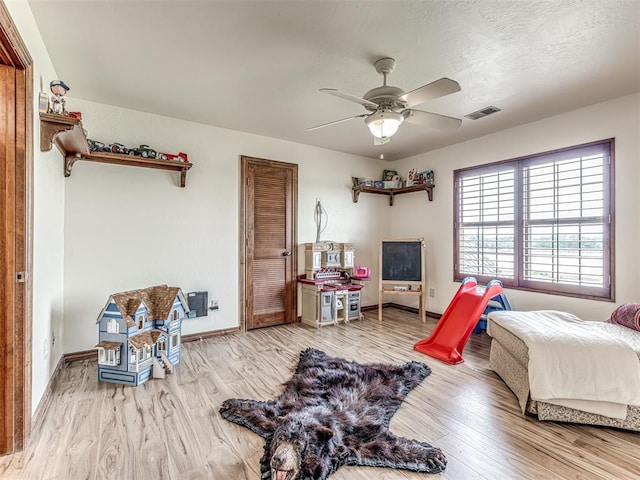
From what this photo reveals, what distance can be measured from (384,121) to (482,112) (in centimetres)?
173

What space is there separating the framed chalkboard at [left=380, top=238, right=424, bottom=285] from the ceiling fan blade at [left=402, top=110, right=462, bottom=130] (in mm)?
2148

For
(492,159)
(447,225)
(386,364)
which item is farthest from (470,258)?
(386,364)

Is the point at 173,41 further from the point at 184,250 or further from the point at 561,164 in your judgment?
the point at 561,164

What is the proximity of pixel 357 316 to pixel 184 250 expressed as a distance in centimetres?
257

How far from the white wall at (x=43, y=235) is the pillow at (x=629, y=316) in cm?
421

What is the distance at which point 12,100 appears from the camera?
1.65 meters

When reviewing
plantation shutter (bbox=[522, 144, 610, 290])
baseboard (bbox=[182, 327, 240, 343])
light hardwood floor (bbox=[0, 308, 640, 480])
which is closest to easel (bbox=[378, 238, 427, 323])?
plantation shutter (bbox=[522, 144, 610, 290])

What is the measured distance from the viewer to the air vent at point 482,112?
3127mm

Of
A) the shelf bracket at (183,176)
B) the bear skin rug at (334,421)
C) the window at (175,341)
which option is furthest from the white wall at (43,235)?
the bear skin rug at (334,421)

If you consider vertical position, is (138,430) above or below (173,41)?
below

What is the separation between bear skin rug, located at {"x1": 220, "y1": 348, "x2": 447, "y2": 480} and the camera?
1.55 meters

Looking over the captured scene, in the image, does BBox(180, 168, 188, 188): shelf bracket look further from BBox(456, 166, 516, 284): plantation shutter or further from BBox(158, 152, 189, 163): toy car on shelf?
BBox(456, 166, 516, 284): plantation shutter

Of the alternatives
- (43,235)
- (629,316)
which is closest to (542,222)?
(629,316)

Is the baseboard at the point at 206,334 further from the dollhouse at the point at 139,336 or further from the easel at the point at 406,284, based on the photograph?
the easel at the point at 406,284
